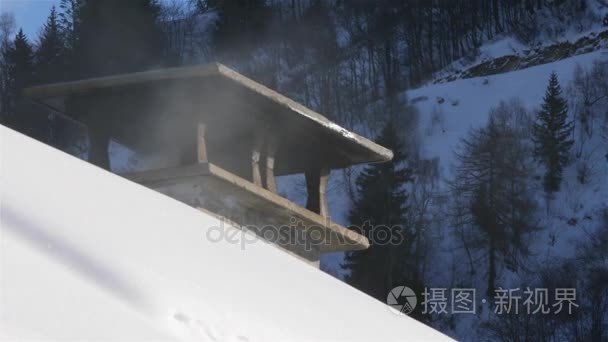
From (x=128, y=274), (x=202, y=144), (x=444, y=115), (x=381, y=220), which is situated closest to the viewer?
(x=128, y=274)

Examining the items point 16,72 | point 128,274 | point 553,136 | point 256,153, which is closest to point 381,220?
point 553,136

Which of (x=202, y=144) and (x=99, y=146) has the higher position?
(x=202, y=144)

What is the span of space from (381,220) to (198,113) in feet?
69.7

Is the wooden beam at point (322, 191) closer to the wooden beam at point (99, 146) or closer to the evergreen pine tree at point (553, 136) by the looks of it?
the wooden beam at point (99, 146)

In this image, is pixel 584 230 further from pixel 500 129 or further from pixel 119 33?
pixel 119 33

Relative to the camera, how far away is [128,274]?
2.08m

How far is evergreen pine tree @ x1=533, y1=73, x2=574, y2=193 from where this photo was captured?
95.2ft

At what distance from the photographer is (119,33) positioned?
29.7 metres

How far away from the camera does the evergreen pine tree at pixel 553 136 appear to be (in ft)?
95.2

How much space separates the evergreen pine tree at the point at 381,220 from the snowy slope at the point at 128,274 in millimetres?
20183

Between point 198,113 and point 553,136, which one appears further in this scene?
point 553,136

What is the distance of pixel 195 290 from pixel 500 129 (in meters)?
29.4

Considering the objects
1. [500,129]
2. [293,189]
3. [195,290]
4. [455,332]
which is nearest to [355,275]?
[455,332]

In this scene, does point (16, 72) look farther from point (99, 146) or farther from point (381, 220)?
point (99, 146)
